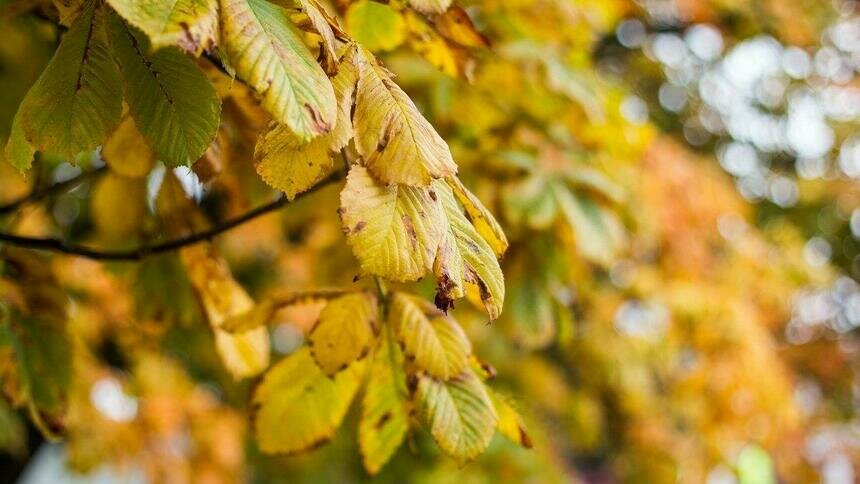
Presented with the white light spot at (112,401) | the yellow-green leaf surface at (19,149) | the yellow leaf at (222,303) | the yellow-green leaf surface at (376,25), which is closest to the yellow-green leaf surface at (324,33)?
the yellow-green leaf surface at (19,149)

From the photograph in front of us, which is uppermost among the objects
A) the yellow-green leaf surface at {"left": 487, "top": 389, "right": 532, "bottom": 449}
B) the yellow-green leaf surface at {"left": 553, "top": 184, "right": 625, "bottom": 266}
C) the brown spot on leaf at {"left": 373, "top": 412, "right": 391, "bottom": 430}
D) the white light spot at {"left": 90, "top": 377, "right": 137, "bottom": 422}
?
the yellow-green leaf surface at {"left": 487, "top": 389, "right": 532, "bottom": 449}

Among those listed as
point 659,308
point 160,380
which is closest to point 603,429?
point 659,308

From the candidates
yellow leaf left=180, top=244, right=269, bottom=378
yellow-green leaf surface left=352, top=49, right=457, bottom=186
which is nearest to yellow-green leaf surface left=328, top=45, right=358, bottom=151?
yellow-green leaf surface left=352, top=49, right=457, bottom=186

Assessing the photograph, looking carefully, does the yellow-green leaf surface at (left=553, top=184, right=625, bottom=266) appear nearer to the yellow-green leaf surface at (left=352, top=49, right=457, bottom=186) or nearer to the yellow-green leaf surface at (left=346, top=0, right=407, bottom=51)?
the yellow-green leaf surface at (left=346, top=0, right=407, bottom=51)

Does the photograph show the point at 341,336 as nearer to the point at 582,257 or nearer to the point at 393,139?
the point at 393,139

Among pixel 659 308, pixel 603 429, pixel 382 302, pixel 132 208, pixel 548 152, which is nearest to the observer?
pixel 382 302

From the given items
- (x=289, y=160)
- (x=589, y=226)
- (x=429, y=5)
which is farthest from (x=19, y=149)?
(x=589, y=226)

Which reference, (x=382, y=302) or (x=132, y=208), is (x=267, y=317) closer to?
(x=382, y=302)
